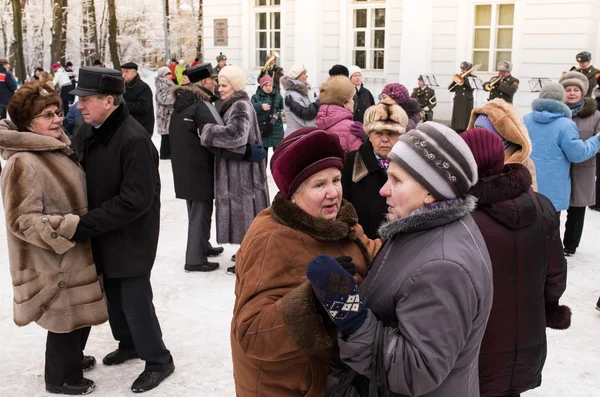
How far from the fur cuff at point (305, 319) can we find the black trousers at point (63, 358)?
207 centimetres

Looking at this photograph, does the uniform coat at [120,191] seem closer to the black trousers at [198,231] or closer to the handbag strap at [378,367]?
the handbag strap at [378,367]

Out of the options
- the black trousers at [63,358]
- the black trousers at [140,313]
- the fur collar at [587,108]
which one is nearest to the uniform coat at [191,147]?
the black trousers at [140,313]

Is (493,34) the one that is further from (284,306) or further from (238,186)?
(284,306)

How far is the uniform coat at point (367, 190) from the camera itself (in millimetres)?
3600

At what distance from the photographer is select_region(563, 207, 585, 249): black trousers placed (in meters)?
6.22

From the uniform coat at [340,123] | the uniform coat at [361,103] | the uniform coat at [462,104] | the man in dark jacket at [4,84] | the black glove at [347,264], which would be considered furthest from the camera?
the uniform coat at [462,104]

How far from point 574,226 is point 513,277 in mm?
4162

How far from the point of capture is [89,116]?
11.2 ft

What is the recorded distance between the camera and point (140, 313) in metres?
3.59

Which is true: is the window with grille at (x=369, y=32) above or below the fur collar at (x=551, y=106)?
above

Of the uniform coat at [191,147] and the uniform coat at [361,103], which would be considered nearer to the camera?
the uniform coat at [191,147]

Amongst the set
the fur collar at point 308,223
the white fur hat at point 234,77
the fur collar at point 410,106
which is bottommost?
the fur collar at point 308,223

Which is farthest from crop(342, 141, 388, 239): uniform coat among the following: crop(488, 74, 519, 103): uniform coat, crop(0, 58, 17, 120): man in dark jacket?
crop(0, 58, 17, 120): man in dark jacket

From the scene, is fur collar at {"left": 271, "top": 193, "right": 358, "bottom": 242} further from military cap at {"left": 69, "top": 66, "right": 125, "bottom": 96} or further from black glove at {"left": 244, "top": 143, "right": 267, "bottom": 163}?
black glove at {"left": 244, "top": 143, "right": 267, "bottom": 163}
